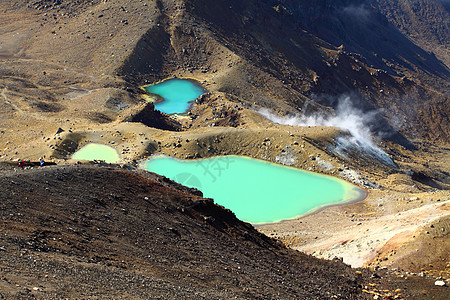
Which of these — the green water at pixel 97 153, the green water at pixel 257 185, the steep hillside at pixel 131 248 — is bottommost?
the steep hillside at pixel 131 248

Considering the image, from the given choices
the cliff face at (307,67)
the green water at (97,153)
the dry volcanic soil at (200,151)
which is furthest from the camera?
the cliff face at (307,67)

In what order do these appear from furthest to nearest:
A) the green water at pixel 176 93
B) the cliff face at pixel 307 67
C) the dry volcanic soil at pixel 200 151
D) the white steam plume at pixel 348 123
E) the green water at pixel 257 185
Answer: the cliff face at pixel 307 67
the green water at pixel 176 93
the white steam plume at pixel 348 123
the green water at pixel 257 185
the dry volcanic soil at pixel 200 151

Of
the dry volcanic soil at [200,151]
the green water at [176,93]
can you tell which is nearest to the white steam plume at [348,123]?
the dry volcanic soil at [200,151]

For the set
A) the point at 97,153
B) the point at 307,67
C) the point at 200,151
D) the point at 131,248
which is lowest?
the point at 131,248

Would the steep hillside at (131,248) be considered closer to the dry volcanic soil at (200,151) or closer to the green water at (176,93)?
the dry volcanic soil at (200,151)

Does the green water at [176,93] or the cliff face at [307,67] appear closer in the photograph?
the green water at [176,93]

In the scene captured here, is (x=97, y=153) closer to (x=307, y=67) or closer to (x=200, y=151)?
(x=200, y=151)

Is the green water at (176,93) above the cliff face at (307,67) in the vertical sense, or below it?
below

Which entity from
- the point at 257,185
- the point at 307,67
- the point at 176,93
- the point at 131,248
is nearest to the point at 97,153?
the point at 257,185

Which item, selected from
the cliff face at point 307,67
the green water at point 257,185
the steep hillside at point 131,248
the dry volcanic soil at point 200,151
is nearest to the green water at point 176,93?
the dry volcanic soil at point 200,151
